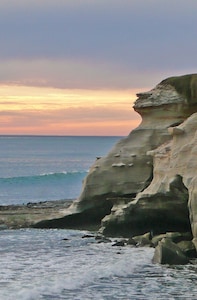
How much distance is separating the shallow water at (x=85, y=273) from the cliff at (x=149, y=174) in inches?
88.9

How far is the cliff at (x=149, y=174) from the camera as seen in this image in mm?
27109

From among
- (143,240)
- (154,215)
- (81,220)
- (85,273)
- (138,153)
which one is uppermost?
(138,153)

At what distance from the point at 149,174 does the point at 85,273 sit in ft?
37.9

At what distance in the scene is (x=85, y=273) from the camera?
21.7 meters

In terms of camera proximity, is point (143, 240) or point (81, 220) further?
point (81, 220)

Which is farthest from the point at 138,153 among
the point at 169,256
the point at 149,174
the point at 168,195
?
the point at 169,256

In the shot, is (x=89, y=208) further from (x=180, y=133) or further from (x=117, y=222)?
(x=180, y=133)

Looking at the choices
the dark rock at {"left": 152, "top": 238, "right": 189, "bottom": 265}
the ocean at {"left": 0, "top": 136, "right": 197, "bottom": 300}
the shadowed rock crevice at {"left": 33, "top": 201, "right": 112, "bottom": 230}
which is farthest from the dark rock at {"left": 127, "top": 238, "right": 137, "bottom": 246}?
the shadowed rock crevice at {"left": 33, "top": 201, "right": 112, "bottom": 230}

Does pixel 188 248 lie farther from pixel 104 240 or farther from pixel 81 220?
pixel 81 220

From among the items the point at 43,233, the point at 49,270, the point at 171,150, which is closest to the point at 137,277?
the point at 49,270

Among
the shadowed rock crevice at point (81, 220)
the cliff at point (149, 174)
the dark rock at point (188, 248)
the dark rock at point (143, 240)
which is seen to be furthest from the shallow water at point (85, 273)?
the shadowed rock crevice at point (81, 220)

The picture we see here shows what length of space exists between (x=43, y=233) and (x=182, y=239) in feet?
26.7

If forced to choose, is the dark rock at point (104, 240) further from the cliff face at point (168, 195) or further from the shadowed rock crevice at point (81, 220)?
the shadowed rock crevice at point (81, 220)

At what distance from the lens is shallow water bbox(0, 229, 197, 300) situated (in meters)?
19.2
